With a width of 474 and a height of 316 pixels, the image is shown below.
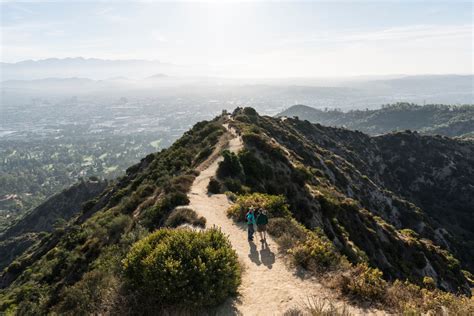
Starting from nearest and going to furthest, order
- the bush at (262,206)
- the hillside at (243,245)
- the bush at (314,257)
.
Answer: the hillside at (243,245), the bush at (314,257), the bush at (262,206)

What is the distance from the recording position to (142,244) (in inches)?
488

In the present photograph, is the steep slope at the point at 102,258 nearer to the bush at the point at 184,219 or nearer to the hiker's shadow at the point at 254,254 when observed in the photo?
the bush at the point at 184,219

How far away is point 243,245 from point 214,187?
1184 cm

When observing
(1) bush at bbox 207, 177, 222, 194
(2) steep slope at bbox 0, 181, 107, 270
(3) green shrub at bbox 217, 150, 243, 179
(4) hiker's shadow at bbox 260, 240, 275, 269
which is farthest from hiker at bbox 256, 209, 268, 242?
(2) steep slope at bbox 0, 181, 107, 270

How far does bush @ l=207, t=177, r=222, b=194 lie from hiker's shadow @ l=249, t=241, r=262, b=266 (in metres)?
11.2

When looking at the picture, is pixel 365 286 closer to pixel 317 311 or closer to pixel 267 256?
pixel 317 311

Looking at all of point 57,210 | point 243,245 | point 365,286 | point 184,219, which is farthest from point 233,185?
point 57,210

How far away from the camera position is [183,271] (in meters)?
10.9

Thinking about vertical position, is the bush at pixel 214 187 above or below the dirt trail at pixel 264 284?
above

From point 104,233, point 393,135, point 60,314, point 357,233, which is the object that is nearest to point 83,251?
Answer: point 104,233

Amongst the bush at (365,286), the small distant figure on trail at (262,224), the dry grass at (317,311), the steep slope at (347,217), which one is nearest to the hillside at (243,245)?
the bush at (365,286)

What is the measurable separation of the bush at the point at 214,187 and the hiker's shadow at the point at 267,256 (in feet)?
38.9

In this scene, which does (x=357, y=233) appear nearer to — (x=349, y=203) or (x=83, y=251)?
(x=349, y=203)

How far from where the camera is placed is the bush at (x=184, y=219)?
19.8 meters
